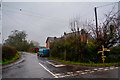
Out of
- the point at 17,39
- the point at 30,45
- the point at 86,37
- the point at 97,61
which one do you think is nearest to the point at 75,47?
the point at 86,37

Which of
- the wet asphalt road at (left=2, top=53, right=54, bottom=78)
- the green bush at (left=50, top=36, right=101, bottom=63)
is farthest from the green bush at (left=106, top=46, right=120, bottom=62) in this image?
the wet asphalt road at (left=2, top=53, right=54, bottom=78)

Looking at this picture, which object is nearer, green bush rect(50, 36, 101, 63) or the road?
the road

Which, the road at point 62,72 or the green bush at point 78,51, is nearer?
the road at point 62,72

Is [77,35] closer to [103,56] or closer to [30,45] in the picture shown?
[103,56]

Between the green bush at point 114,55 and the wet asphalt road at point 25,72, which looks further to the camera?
the green bush at point 114,55

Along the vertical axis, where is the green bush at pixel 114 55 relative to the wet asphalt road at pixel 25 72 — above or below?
above

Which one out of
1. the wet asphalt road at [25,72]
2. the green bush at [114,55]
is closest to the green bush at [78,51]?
the green bush at [114,55]

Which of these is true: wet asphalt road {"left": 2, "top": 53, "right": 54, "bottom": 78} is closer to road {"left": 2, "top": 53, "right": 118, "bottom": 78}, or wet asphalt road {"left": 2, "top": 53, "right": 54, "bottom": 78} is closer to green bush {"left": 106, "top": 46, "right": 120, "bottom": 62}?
road {"left": 2, "top": 53, "right": 118, "bottom": 78}

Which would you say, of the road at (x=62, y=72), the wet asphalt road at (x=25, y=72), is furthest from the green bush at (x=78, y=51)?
the wet asphalt road at (x=25, y=72)

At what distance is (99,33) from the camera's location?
1309cm

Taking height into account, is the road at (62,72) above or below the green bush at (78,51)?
below

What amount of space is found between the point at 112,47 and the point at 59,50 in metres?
8.33

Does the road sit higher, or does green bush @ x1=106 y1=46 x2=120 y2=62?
green bush @ x1=106 y1=46 x2=120 y2=62

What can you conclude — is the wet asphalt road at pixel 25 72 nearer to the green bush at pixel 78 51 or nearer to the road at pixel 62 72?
the road at pixel 62 72
